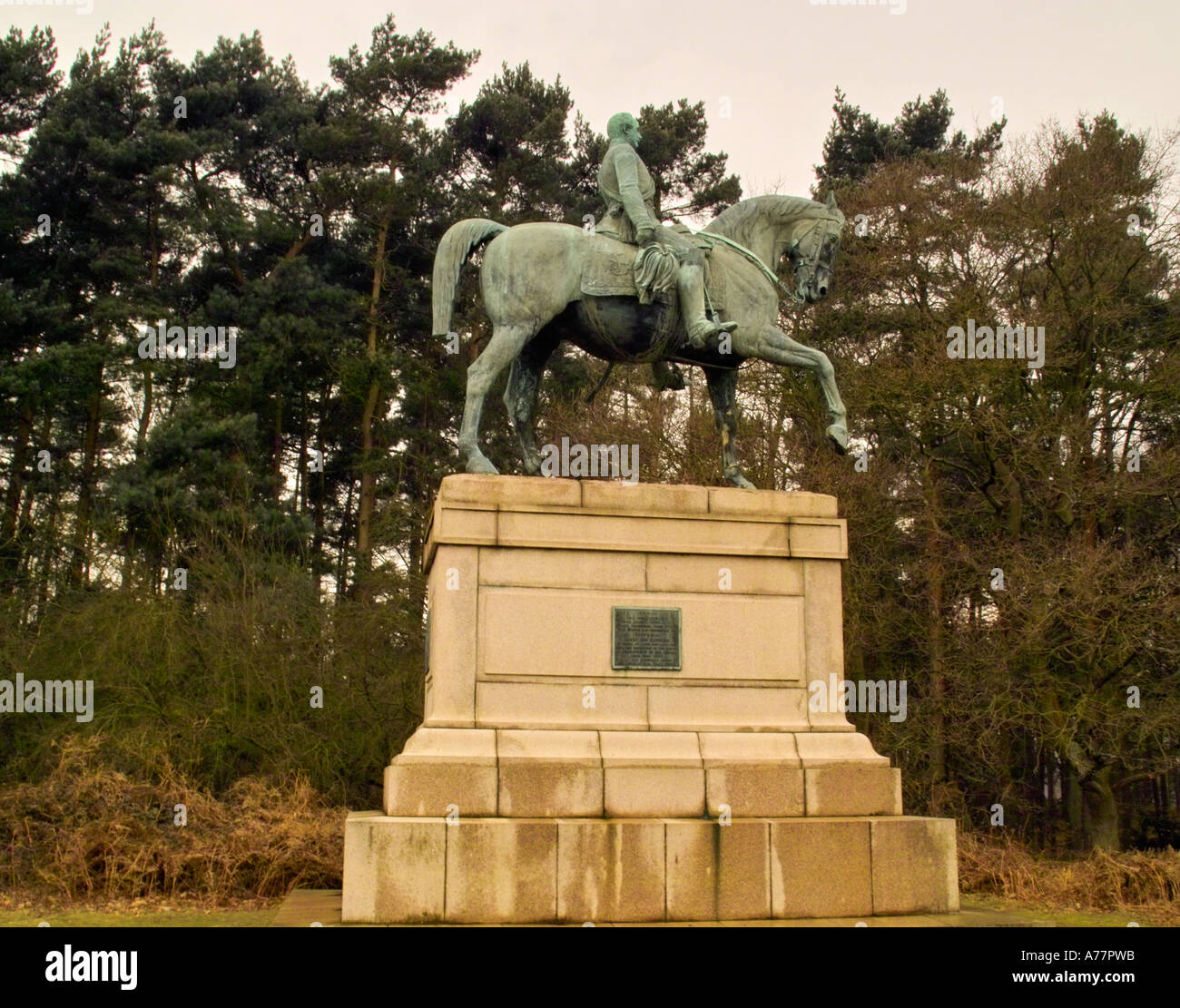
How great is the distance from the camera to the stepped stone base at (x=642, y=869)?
25.3 ft

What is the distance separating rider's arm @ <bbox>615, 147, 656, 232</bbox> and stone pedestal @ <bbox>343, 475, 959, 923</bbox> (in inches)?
88.0

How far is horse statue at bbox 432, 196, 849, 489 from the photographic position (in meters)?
9.63

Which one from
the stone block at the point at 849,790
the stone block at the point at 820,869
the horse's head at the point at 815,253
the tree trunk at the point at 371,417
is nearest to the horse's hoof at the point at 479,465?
the horse's head at the point at 815,253

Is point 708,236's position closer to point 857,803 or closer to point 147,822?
point 857,803

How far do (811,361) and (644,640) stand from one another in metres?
2.75

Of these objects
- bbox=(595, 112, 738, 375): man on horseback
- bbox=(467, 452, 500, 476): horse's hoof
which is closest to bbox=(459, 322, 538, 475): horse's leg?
bbox=(467, 452, 500, 476): horse's hoof

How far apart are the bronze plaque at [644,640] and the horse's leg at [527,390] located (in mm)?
1753

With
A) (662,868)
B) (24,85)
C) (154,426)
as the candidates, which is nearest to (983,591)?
(662,868)

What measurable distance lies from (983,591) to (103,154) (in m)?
19.6

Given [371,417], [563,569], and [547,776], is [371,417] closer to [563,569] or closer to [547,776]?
[563,569]

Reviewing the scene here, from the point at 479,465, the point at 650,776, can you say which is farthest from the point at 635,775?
the point at 479,465

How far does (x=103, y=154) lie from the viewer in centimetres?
2566

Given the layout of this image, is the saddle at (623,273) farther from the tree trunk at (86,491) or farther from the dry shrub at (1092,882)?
the tree trunk at (86,491)

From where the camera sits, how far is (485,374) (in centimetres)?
951
